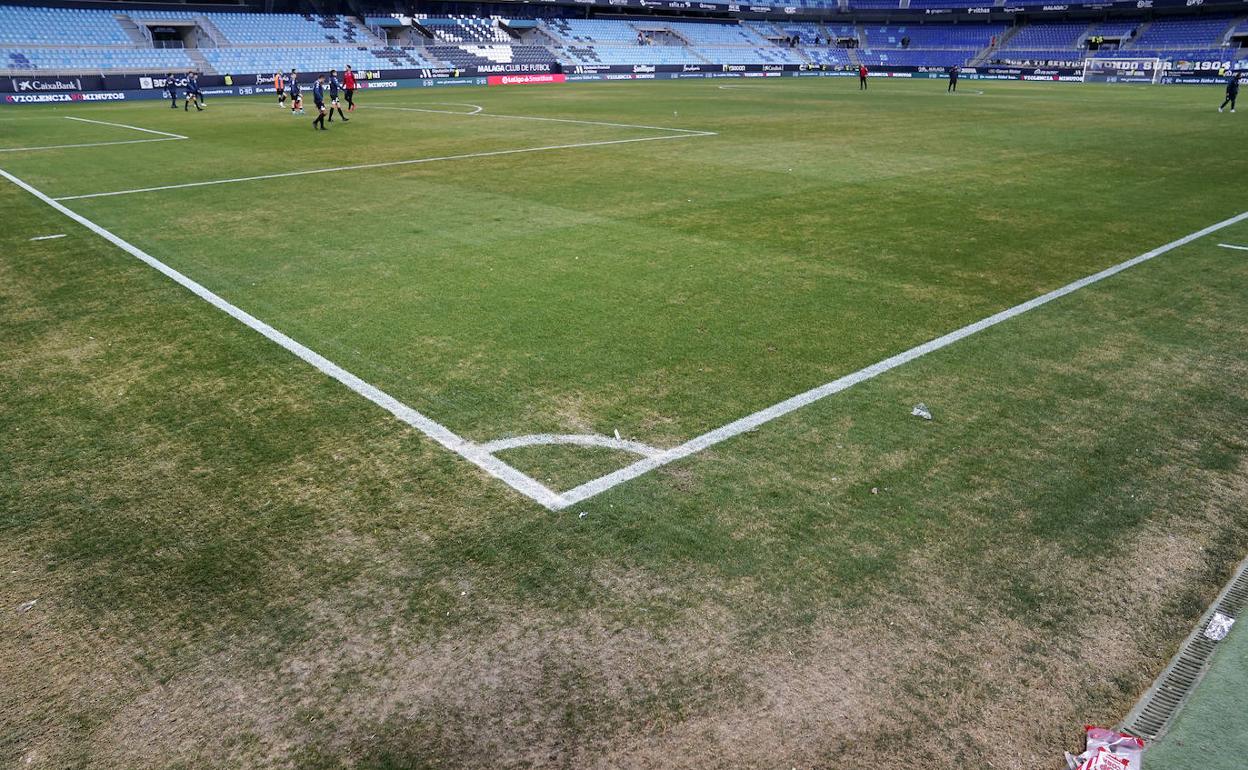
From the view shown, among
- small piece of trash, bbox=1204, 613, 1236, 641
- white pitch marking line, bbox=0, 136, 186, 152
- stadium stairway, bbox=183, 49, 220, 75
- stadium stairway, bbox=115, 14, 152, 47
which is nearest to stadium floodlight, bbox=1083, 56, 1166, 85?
stadium stairway, bbox=183, 49, 220, 75

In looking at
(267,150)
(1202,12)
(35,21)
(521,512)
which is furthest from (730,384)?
(1202,12)

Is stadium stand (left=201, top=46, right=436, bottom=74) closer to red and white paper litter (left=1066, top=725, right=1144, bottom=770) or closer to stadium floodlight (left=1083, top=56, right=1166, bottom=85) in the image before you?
stadium floodlight (left=1083, top=56, right=1166, bottom=85)

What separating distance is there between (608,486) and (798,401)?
1.79 metres

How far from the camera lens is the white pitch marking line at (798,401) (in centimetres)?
482

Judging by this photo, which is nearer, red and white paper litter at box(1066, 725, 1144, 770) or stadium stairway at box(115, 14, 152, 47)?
red and white paper litter at box(1066, 725, 1144, 770)

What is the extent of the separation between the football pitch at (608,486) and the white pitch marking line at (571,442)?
3 centimetres


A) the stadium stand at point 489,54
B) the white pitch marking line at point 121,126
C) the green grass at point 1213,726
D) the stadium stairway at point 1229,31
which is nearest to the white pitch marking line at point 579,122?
the white pitch marking line at point 121,126

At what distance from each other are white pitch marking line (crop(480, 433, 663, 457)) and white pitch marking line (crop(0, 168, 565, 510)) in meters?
0.14

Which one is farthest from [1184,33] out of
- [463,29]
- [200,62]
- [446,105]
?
[200,62]

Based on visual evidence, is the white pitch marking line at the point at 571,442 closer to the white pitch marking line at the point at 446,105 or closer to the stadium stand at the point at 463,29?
the white pitch marking line at the point at 446,105

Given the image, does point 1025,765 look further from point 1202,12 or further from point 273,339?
point 1202,12

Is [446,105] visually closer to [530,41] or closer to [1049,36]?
[530,41]

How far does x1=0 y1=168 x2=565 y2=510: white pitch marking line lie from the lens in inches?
189

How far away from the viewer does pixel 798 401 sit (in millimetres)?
5832
